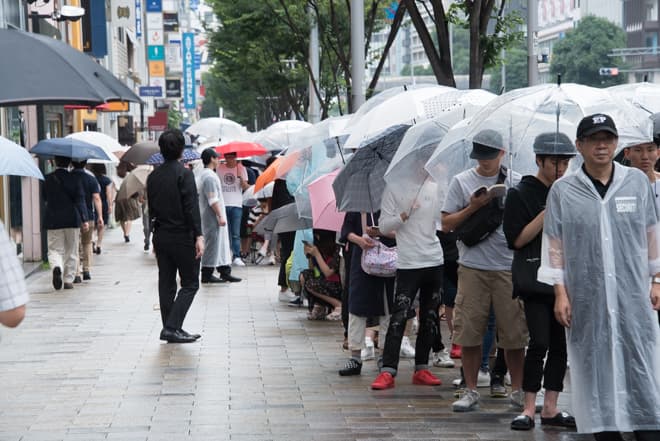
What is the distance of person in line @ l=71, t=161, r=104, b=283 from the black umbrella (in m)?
9.04

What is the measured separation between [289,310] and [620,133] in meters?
7.51

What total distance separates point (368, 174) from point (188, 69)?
78.8m

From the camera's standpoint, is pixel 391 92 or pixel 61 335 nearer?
pixel 391 92

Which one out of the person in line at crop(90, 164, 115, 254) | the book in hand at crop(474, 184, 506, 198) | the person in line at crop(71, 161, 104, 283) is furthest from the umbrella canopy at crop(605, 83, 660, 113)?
the person in line at crop(90, 164, 115, 254)

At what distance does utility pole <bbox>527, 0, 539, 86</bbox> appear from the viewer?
1748 cm

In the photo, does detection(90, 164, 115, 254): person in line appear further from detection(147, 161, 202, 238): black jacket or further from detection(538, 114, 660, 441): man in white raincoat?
detection(538, 114, 660, 441): man in white raincoat

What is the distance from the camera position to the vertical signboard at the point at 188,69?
286ft

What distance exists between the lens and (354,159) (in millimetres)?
9375

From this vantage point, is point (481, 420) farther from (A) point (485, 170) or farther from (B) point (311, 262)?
(B) point (311, 262)

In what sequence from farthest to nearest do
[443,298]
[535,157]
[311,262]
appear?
1. [311,262]
2. [443,298]
3. [535,157]

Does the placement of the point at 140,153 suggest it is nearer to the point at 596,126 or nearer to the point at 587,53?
the point at 596,126

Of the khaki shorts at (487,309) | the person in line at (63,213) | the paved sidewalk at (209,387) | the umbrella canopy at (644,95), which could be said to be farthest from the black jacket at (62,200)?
the khaki shorts at (487,309)

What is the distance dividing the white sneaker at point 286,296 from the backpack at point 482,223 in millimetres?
7156

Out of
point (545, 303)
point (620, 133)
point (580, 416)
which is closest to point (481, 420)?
point (545, 303)
